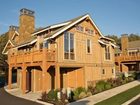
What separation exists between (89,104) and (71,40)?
9.53 meters

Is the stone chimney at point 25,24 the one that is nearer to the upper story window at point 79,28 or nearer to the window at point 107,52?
the upper story window at point 79,28

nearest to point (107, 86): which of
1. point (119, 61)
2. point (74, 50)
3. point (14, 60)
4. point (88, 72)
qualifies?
point (88, 72)

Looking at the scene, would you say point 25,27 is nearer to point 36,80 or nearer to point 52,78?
→ point 36,80

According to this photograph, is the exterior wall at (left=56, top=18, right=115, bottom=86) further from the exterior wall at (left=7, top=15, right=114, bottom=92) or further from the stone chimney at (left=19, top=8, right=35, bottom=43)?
the stone chimney at (left=19, top=8, right=35, bottom=43)

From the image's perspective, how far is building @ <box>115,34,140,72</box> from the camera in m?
48.6

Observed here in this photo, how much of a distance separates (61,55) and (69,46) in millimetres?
1913

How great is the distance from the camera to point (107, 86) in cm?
2555

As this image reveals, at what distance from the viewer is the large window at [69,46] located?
2355 centimetres

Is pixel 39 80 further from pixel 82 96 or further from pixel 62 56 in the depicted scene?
pixel 82 96

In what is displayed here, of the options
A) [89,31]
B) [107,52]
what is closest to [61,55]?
[89,31]

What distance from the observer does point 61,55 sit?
74.5 feet

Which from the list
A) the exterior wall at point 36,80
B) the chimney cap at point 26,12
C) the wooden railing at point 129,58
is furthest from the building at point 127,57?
the exterior wall at point 36,80

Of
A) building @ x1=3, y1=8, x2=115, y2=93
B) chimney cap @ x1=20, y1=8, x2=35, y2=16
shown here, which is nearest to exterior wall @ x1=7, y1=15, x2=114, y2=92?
building @ x1=3, y1=8, x2=115, y2=93

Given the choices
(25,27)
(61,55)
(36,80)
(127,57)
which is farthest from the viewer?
(127,57)
